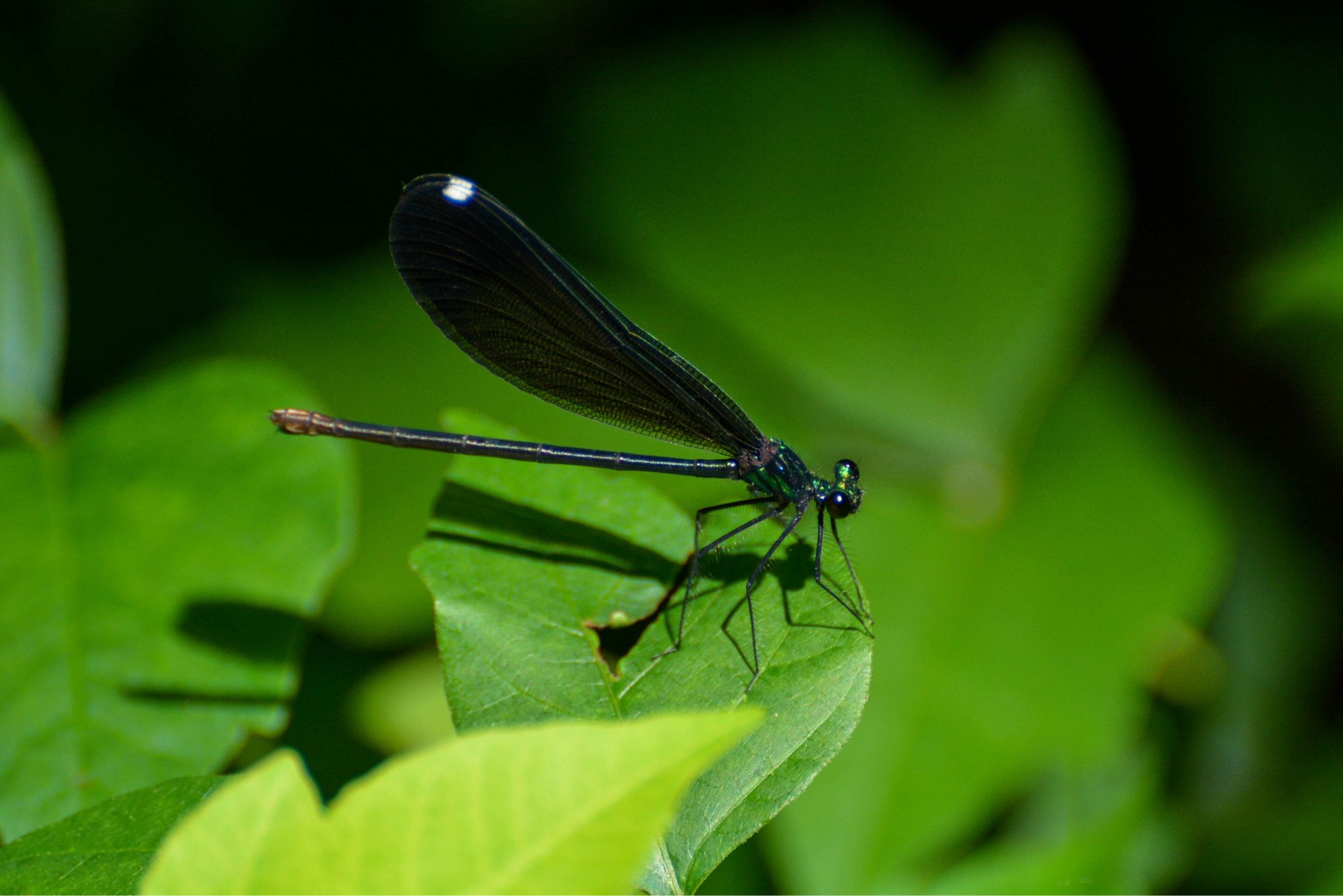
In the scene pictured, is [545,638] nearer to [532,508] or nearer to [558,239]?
[532,508]

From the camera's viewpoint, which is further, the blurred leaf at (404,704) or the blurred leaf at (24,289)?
the blurred leaf at (404,704)

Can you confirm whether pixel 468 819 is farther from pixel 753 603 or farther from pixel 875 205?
pixel 875 205

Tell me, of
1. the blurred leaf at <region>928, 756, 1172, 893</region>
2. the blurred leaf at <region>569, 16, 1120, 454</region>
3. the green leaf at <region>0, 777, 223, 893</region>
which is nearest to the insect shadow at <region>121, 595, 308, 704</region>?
the green leaf at <region>0, 777, 223, 893</region>

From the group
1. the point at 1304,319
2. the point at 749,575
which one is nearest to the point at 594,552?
the point at 749,575

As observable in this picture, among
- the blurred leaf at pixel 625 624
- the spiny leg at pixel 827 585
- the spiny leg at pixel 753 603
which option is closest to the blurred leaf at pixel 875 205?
the spiny leg at pixel 827 585

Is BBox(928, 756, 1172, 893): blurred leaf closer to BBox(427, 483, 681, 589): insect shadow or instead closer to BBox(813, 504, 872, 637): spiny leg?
BBox(813, 504, 872, 637): spiny leg

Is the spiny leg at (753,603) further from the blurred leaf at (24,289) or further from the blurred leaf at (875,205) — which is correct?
the blurred leaf at (24,289)
